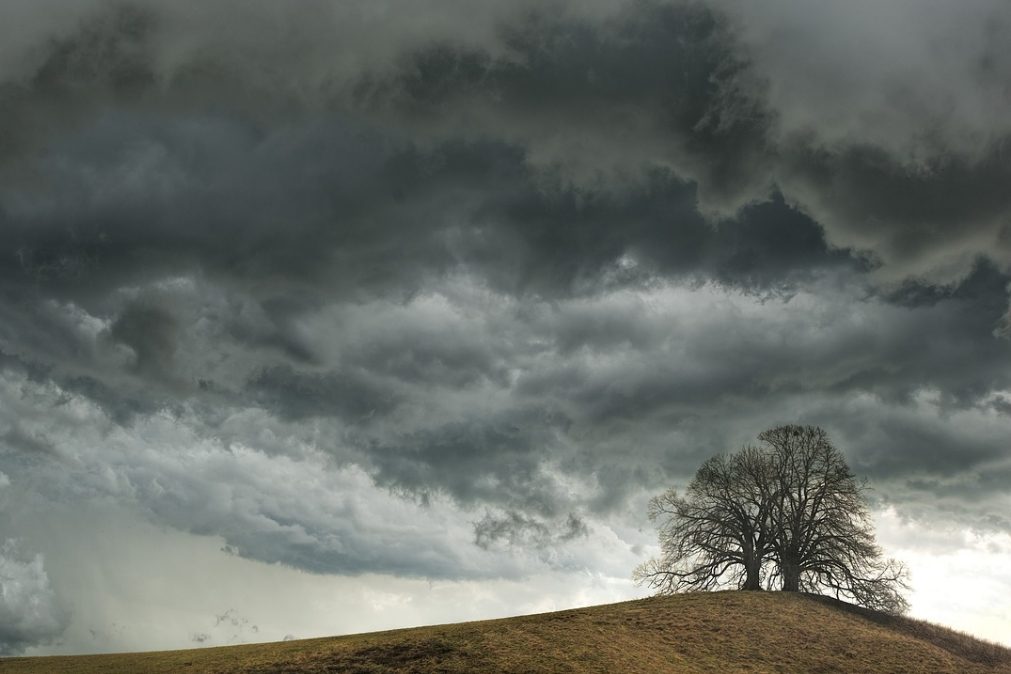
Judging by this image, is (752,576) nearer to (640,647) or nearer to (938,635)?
(938,635)

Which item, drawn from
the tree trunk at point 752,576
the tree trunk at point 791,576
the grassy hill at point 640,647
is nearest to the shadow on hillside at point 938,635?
the grassy hill at point 640,647

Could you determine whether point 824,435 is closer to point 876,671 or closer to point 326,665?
point 876,671

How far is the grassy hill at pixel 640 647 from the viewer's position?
28547 millimetres

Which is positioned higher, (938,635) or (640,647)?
(938,635)

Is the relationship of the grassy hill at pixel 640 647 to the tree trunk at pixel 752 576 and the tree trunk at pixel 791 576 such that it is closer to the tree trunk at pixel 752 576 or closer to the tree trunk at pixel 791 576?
the tree trunk at pixel 791 576

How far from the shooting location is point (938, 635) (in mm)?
42594

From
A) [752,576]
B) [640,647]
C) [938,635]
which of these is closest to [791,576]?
[752,576]

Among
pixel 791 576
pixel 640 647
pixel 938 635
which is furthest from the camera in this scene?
pixel 791 576

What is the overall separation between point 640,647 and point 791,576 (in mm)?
21068

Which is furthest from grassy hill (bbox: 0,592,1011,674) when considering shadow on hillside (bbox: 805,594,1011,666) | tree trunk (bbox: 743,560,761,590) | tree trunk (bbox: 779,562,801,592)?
tree trunk (bbox: 743,560,761,590)

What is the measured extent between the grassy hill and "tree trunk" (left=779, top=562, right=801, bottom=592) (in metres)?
3.82

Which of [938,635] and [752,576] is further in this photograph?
[752,576]

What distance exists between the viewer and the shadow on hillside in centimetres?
3903

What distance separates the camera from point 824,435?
52812mm
